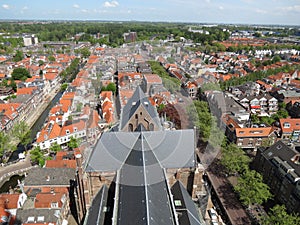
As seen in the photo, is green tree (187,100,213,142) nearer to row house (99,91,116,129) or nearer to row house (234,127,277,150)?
row house (234,127,277,150)

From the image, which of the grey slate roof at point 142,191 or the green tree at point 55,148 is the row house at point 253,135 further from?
the green tree at point 55,148

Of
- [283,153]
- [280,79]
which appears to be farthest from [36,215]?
[280,79]

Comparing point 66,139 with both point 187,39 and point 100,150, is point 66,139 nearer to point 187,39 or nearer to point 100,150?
point 100,150

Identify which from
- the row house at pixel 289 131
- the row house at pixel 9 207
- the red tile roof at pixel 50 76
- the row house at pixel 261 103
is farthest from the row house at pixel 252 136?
the red tile roof at pixel 50 76

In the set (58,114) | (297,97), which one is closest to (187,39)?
(297,97)

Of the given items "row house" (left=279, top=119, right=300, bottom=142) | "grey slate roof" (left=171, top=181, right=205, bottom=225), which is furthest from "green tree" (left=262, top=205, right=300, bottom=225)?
"row house" (left=279, top=119, right=300, bottom=142)

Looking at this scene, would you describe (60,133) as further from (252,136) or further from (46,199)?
(252,136)
